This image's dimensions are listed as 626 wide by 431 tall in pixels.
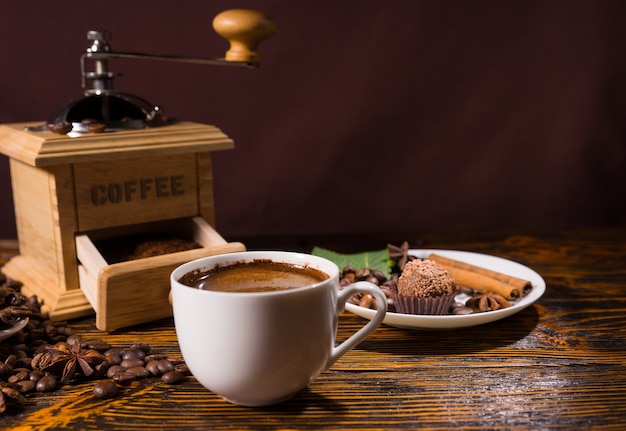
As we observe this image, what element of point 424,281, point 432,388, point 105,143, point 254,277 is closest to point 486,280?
point 424,281

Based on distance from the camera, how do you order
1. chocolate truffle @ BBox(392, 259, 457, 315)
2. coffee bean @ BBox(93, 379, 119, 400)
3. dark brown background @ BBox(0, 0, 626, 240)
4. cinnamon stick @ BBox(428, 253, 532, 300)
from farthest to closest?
dark brown background @ BBox(0, 0, 626, 240), cinnamon stick @ BBox(428, 253, 532, 300), chocolate truffle @ BBox(392, 259, 457, 315), coffee bean @ BBox(93, 379, 119, 400)

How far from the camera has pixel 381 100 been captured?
2.21m

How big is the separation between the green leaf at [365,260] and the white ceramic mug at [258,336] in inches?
22.0

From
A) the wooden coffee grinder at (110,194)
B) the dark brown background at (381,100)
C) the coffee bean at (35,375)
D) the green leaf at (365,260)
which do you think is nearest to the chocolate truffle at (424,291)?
the green leaf at (365,260)

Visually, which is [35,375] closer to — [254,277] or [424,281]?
[254,277]

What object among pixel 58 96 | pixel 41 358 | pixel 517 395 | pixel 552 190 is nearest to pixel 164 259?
pixel 41 358

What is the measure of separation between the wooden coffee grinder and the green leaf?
26 centimetres

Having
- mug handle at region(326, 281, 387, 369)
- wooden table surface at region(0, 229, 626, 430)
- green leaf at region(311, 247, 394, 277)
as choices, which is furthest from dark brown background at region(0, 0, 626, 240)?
mug handle at region(326, 281, 387, 369)

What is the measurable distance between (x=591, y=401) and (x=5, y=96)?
1.84 m

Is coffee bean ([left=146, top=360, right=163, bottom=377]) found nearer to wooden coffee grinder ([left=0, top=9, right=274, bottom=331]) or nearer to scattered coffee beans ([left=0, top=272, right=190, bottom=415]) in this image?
scattered coffee beans ([left=0, top=272, right=190, bottom=415])

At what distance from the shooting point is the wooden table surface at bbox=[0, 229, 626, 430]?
917mm

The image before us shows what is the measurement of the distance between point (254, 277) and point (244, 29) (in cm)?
67

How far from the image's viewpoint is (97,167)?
134cm

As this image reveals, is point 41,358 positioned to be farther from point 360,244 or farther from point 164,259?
point 360,244
